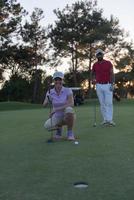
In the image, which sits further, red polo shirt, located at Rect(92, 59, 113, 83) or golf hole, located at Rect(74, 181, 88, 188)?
red polo shirt, located at Rect(92, 59, 113, 83)

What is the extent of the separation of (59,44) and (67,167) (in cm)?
4961

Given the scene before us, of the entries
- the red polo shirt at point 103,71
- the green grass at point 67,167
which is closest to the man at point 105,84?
the red polo shirt at point 103,71

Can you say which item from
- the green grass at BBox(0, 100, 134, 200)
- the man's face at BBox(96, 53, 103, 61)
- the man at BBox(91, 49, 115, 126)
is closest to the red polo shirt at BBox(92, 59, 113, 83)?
the man at BBox(91, 49, 115, 126)

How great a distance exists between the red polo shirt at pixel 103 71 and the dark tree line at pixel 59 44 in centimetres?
3751

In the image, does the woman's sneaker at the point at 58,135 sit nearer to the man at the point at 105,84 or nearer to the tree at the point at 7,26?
the man at the point at 105,84

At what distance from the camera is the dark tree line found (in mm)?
52062

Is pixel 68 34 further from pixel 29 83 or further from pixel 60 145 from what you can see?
pixel 60 145

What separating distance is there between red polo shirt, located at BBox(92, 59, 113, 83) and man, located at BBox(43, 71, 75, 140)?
10.3 feet

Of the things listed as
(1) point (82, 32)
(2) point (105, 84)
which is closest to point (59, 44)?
(1) point (82, 32)

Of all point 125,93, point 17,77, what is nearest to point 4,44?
point 17,77

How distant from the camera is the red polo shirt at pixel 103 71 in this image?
1368 centimetres

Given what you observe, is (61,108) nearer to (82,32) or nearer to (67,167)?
(67,167)

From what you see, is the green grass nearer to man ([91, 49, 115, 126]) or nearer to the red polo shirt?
man ([91, 49, 115, 126])

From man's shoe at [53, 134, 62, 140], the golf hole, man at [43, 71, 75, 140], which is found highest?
man at [43, 71, 75, 140]
